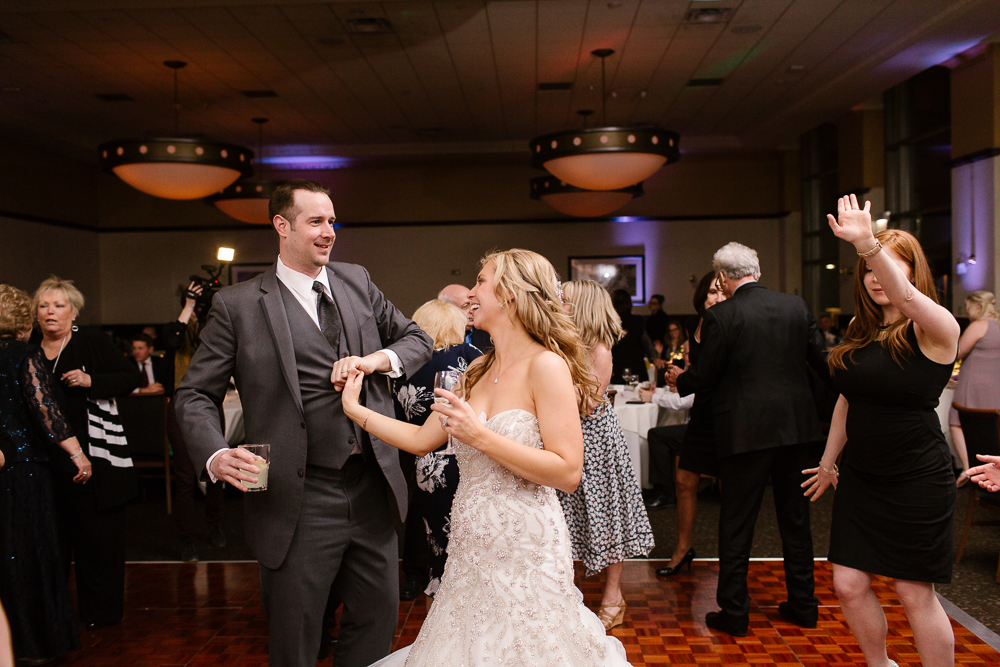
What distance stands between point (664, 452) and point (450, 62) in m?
4.87

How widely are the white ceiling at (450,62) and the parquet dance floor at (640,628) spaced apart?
4.80 meters

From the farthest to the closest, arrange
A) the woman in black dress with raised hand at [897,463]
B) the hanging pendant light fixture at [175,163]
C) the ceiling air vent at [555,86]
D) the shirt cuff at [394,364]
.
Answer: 1. the ceiling air vent at [555,86]
2. the hanging pendant light fixture at [175,163]
3. the woman in black dress with raised hand at [897,463]
4. the shirt cuff at [394,364]

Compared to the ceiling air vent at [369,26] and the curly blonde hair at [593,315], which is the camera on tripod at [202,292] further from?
the ceiling air vent at [369,26]

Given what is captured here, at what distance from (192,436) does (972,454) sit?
4121 mm

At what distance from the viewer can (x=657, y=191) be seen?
13227 mm

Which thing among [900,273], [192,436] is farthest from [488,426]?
[900,273]

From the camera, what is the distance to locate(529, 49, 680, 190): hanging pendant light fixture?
22.9 ft

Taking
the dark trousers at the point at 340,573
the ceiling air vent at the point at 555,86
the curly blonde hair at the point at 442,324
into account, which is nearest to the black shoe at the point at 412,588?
the curly blonde hair at the point at 442,324

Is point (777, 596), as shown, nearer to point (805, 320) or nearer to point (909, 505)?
point (805, 320)

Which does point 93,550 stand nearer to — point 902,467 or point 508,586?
point 508,586

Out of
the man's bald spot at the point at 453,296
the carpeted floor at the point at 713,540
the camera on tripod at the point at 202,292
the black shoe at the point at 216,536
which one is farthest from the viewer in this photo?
the black shoe at the point at 216,536

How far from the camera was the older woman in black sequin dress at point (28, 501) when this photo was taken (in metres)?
2.95

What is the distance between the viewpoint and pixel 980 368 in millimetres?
5895

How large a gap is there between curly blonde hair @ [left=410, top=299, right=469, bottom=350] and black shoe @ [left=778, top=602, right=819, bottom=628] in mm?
1942
